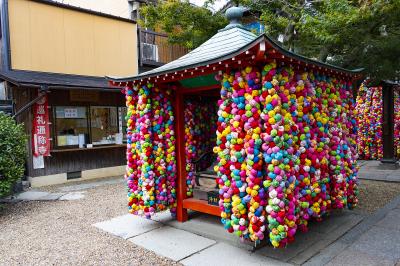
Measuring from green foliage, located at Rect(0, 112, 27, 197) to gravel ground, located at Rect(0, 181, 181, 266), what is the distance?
74 cm

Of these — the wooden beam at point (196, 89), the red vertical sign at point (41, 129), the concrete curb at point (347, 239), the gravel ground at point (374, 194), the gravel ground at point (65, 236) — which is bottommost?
the gravel ground at point (65, 236)

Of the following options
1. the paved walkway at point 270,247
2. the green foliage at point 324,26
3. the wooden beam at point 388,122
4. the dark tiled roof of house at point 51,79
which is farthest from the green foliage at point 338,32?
the dark tiled roof of house at point 51,79

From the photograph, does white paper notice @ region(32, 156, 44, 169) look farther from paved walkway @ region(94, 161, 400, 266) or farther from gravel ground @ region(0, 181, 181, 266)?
paved walkway @ region(94, 161, 400, 266)

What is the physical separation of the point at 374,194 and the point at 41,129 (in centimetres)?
905

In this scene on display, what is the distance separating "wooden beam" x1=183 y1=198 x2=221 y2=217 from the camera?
16.8ft

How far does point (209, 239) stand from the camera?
4.96 m

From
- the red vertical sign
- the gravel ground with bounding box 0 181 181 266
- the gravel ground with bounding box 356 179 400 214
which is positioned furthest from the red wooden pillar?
the red vertical sign

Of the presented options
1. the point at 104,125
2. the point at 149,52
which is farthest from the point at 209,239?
the point at 149,52

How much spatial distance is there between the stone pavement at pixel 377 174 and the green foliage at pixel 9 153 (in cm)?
915

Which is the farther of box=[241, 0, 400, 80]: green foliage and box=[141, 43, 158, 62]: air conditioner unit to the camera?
box=[141, 43, 158, 62]: air conditioner unit

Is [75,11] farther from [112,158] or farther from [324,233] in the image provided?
[324,233]

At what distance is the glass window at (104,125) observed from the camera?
Result: 10.7 meters

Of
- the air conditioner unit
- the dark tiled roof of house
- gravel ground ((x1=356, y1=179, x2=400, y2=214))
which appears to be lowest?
gravel ground ((x1=356, y1=179, x2=400, y2=214))

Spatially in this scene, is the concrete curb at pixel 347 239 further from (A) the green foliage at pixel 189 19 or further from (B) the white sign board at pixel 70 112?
(B) the white sign board at pixel 70 112
